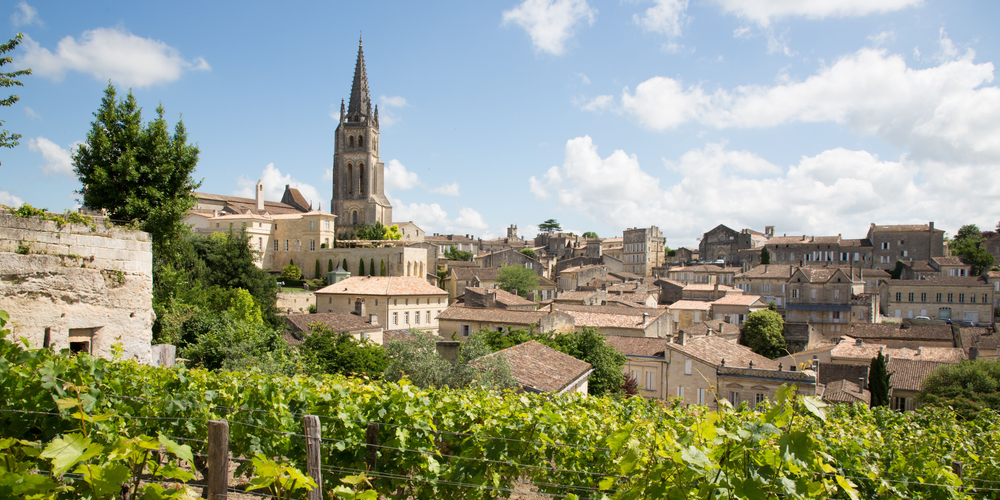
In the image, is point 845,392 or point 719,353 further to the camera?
point 719,353

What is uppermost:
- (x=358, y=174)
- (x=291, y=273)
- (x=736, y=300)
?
(x=358, y=174)

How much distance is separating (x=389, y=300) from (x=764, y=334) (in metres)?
28.4

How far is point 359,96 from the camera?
83.4 metres

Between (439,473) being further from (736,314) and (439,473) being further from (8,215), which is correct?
(736,314)

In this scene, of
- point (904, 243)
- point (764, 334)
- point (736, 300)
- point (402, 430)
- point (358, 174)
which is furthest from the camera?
point (358, 174)

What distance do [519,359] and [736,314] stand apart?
36.8 m

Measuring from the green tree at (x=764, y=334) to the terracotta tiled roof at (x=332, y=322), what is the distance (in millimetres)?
28648

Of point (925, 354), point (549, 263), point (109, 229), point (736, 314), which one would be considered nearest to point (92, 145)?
point (109, 229)

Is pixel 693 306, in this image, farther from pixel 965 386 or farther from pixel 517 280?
pixel 965 386

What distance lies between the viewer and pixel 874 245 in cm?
7475

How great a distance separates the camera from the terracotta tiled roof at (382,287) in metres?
40.1

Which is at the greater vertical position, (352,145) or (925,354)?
(352,145)

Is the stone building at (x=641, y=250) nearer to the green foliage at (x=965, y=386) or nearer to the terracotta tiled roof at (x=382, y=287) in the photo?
the terracotta tiled roof at (x=382, y=287)

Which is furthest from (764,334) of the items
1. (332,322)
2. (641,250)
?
(641,250)
